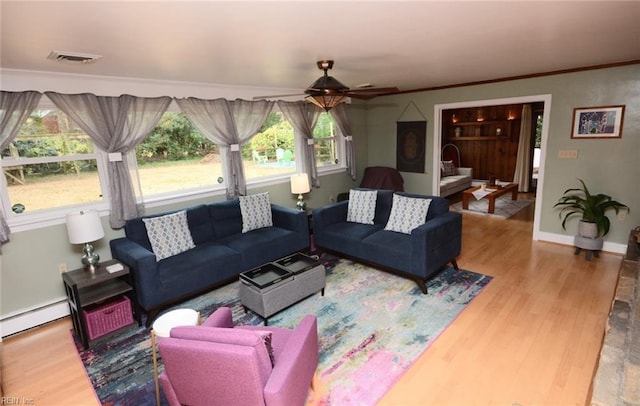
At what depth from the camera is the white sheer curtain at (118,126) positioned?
331 centimetres

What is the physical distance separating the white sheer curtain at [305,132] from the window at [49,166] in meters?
2.67

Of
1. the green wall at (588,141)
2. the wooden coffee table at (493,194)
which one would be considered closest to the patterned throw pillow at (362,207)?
the green wall at (588,141)

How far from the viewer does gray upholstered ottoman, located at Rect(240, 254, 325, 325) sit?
2.90 m

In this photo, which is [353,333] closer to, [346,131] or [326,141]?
[326,141]

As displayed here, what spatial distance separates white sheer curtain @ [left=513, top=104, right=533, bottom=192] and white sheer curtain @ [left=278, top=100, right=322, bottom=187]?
5389 millimetres

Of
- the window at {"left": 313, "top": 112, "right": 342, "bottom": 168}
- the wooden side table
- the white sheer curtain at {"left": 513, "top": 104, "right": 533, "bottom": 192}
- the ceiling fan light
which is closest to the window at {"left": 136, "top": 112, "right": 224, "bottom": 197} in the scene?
the wooden side table

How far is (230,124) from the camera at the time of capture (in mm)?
4445

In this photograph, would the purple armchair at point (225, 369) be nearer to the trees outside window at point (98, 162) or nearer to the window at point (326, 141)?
the trees outside window at point (98, 162)

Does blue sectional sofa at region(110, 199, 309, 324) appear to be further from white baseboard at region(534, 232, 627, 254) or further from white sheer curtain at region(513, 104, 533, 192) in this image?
white sheer curtain at region(513, 104, 533, 192)

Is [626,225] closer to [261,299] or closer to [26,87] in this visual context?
[261,299]

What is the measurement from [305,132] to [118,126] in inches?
104

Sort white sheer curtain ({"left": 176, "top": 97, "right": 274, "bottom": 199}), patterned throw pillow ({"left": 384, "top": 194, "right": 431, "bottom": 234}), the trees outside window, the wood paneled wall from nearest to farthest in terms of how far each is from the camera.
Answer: the trees outside window, patterned throw pillow ({"left": 384, "top": 194, "right": 431, "bottom": 234}), white sheer curtain ({"left": 176, "top": 97, "right": 274, "bottom": 199}), the wood paneled wall

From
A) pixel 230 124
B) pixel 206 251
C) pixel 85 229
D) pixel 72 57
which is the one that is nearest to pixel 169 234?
pixel 206 251

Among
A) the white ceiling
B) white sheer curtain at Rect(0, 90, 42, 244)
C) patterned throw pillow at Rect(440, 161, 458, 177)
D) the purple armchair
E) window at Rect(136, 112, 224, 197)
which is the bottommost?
the purple armchair
